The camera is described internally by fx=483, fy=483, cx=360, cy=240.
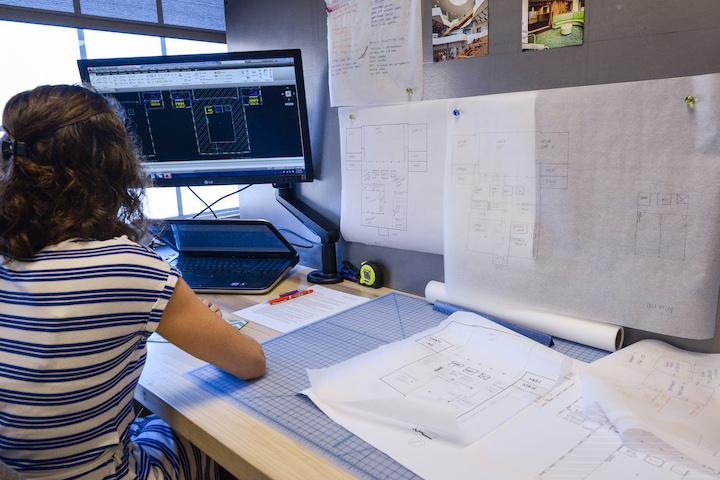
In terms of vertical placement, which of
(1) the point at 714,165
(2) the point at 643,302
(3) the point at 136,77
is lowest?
(2) the point at 643,302

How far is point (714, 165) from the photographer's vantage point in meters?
0.72

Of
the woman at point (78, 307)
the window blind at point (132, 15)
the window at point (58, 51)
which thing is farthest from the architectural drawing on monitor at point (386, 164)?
the window blind at point (132, 15)

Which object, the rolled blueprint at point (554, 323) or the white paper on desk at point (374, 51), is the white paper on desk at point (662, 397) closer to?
the rolled blueprint at point (554, 323)

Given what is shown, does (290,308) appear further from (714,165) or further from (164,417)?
(714,165)

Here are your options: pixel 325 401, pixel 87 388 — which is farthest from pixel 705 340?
pixel 87 388

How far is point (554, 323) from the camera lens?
2.97 ft

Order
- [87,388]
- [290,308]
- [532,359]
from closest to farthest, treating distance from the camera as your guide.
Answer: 1. [87,388]
2. [532,359]
3. [290,308]

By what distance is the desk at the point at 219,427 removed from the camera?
572 mm

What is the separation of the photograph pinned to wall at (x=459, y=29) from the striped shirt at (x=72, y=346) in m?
0.71

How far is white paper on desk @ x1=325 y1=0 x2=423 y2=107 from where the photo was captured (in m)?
1.06

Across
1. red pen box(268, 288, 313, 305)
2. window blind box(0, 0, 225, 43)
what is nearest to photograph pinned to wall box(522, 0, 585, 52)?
red pen box(268, 288, 313, 305)

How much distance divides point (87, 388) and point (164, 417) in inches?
4.8

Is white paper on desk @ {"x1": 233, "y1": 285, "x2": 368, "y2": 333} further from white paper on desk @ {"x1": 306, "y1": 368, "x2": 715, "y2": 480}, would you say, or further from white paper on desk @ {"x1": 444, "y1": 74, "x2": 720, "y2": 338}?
white paper on desk @ {"x1": 306, "y1": 368, "x2": 715, "y2": 480}

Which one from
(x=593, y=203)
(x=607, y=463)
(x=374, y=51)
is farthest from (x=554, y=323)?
(x=374, y=51)
